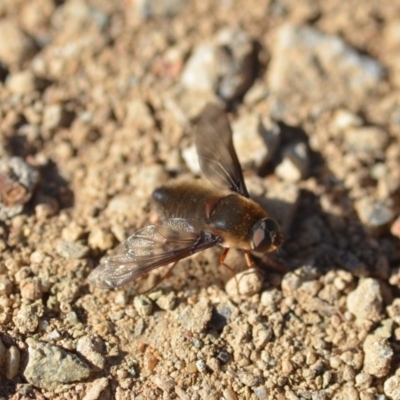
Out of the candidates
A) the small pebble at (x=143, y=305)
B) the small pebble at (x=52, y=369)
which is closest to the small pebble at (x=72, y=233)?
the small pebble at (x=143, y=305)

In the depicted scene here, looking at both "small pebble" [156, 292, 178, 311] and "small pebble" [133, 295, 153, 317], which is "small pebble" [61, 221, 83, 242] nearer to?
"small pebble" [133, 295, 153, 317]

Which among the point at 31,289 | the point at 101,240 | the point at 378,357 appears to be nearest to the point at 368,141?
the point at 378,357

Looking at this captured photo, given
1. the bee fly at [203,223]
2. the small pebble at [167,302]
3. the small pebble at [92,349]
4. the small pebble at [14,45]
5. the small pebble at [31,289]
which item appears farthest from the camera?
the small pebble at [14,45]

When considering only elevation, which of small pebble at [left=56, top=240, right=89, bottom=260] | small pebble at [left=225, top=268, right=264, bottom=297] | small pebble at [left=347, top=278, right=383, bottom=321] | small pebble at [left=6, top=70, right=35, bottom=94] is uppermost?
small pebble at [left=6, top=70, right=35, bottom=94]

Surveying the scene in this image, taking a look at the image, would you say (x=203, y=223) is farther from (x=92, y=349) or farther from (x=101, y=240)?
(x=92, y=349)

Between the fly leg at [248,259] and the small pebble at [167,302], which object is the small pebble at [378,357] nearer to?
the fly leg at [248,259]

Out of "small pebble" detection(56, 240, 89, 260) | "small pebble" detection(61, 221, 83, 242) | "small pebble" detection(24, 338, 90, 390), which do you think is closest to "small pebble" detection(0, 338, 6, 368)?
"small pebble" detection(24, 338, 90, 390)
